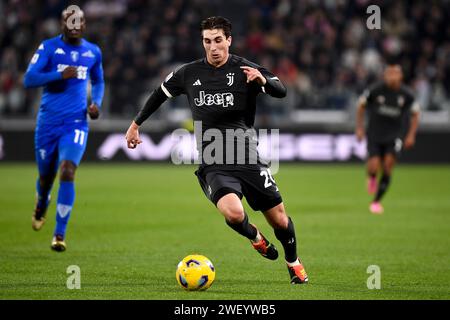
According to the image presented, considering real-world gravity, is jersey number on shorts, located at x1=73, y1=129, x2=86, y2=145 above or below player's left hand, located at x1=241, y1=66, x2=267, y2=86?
below

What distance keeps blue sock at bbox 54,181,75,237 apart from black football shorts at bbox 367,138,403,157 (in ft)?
23.6

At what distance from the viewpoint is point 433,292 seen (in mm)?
7734

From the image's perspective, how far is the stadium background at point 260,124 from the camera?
12430 millimetres

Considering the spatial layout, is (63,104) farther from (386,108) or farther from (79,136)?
(386,108)

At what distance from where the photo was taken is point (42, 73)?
34.1ft

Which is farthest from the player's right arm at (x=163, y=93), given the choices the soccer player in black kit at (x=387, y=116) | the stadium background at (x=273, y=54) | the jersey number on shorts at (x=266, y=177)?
the stadium background at (x=273, y=54)

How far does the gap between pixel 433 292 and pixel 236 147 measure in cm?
216

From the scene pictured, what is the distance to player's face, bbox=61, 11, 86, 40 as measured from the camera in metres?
10.4

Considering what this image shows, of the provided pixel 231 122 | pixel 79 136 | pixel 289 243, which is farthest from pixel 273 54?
pixel 289 243

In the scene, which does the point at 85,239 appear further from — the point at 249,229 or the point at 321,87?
the point at 321,87

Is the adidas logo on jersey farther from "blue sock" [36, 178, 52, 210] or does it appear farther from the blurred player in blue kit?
"blue sock" [36, 178, 52, 210]

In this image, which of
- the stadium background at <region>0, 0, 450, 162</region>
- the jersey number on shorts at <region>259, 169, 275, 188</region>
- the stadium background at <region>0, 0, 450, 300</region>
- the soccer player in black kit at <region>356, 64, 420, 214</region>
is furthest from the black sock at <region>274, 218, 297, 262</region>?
the stadium background at <region>0, 0, 450, 162</region>

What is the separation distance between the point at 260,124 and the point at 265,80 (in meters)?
16.0
